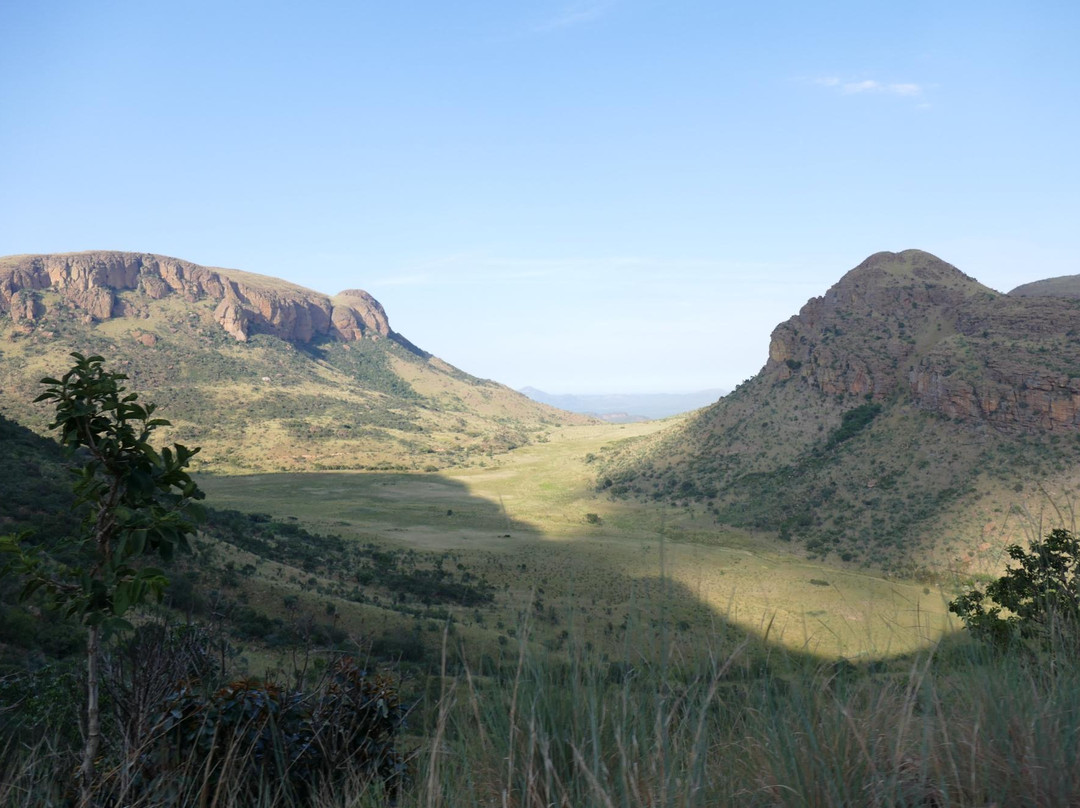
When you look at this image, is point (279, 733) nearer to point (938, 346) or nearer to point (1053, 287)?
point (938, 346)

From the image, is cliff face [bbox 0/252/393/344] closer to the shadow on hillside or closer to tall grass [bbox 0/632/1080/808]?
the shadow on hillside

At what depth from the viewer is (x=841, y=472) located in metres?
47.9

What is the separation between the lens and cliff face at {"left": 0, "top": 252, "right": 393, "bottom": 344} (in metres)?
116

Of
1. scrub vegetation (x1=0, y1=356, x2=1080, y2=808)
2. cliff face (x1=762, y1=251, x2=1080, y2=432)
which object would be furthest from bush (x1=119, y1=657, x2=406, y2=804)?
cliff face (x1=762, y1=251, x2=1080, y2=432)

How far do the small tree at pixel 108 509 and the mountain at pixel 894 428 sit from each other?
3232 centimetres

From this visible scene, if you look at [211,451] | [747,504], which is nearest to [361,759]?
[747,504]

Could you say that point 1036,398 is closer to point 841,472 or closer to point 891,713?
point 841,472

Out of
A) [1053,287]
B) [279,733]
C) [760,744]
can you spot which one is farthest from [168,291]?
[760,744]

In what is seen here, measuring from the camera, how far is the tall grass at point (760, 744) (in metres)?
2.02

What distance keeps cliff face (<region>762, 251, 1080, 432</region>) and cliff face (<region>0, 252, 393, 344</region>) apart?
359 ft

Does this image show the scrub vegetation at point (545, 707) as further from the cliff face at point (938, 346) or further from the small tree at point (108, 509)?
the cliff face at point (938, 346)

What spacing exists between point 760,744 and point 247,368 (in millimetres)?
125539

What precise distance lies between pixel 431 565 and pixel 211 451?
2114 inches

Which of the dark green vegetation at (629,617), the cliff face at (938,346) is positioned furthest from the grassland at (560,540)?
the cliff face at (938,346)
